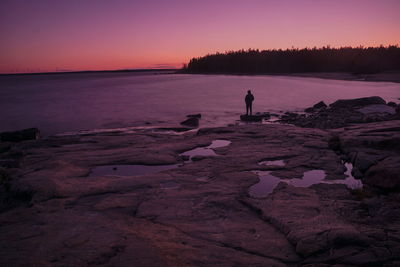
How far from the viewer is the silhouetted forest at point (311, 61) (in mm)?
63188

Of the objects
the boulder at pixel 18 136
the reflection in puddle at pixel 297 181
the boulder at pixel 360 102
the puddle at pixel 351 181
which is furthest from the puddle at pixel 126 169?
the boulder at pixel 360 102

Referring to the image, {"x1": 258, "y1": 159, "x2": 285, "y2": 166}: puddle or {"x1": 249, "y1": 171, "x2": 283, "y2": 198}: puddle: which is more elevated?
{"x1": 258, "y1": 159, "x2": 285, "y2": 166}: puddle

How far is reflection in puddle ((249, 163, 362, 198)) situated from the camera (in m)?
7.45

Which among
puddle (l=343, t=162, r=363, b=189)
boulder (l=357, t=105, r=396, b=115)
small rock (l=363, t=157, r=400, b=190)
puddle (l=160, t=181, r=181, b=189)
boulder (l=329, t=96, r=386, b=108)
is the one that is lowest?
puddle (l=343, t=162, r=363, b=189)

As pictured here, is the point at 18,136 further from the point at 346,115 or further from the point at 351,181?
the point at 346,115

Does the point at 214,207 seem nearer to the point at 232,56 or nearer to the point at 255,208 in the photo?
the point at 255,208

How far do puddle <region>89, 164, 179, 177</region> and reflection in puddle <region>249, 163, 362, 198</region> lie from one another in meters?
2.77

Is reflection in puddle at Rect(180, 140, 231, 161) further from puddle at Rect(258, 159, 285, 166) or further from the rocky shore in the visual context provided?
puddle at Rect(258, 159, 285, 166)

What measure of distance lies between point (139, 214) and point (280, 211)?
8.69 feet

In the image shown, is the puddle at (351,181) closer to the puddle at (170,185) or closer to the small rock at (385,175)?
the small rock at (385,175)

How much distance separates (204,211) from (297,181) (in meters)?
3.02

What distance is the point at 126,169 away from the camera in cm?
944

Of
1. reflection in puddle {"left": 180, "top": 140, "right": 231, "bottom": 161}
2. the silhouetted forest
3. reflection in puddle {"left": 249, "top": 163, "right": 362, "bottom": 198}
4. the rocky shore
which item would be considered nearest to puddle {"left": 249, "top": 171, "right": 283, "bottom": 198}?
reflection in puddle {"left": 249, "top": 163, "right": 362, "bottom": 198}

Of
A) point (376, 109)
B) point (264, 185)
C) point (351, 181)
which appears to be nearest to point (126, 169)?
point (264, 185)
